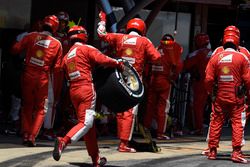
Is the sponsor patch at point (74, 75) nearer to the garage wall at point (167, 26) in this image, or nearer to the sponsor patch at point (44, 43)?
the sponsor patch at point (44, 43)

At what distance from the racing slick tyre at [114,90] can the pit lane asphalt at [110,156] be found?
796mm

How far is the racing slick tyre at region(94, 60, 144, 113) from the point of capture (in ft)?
32.1

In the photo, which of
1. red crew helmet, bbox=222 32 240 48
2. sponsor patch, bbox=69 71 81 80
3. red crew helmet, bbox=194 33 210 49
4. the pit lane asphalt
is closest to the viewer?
sponsor patch, bbox=69 71 81 80

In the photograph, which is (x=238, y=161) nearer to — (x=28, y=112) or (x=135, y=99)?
(x=135, y=99)

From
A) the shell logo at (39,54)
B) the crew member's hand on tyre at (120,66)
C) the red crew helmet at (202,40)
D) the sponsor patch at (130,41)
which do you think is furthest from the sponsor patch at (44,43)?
the red crew helmet at (202,40)

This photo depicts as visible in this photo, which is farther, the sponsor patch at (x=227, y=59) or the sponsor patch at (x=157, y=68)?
the sponsor patch at (x=157, y=68)

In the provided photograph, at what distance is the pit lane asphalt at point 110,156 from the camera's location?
10039 mm

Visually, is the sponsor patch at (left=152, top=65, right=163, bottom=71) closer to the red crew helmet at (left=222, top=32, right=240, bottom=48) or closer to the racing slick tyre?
the red crew helmet at (left=222, top=32, right=240, bottom=48)

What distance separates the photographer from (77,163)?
33.0 feet

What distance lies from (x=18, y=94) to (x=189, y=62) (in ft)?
11.6

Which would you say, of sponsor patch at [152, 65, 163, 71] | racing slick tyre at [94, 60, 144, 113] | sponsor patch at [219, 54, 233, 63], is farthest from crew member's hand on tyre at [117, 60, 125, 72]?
sponsor patch at [152, 65, 163, 71]

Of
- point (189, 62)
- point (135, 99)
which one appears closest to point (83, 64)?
point (135, 99)

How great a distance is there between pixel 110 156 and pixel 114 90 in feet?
5.02

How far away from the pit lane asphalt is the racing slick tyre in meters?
0.80
